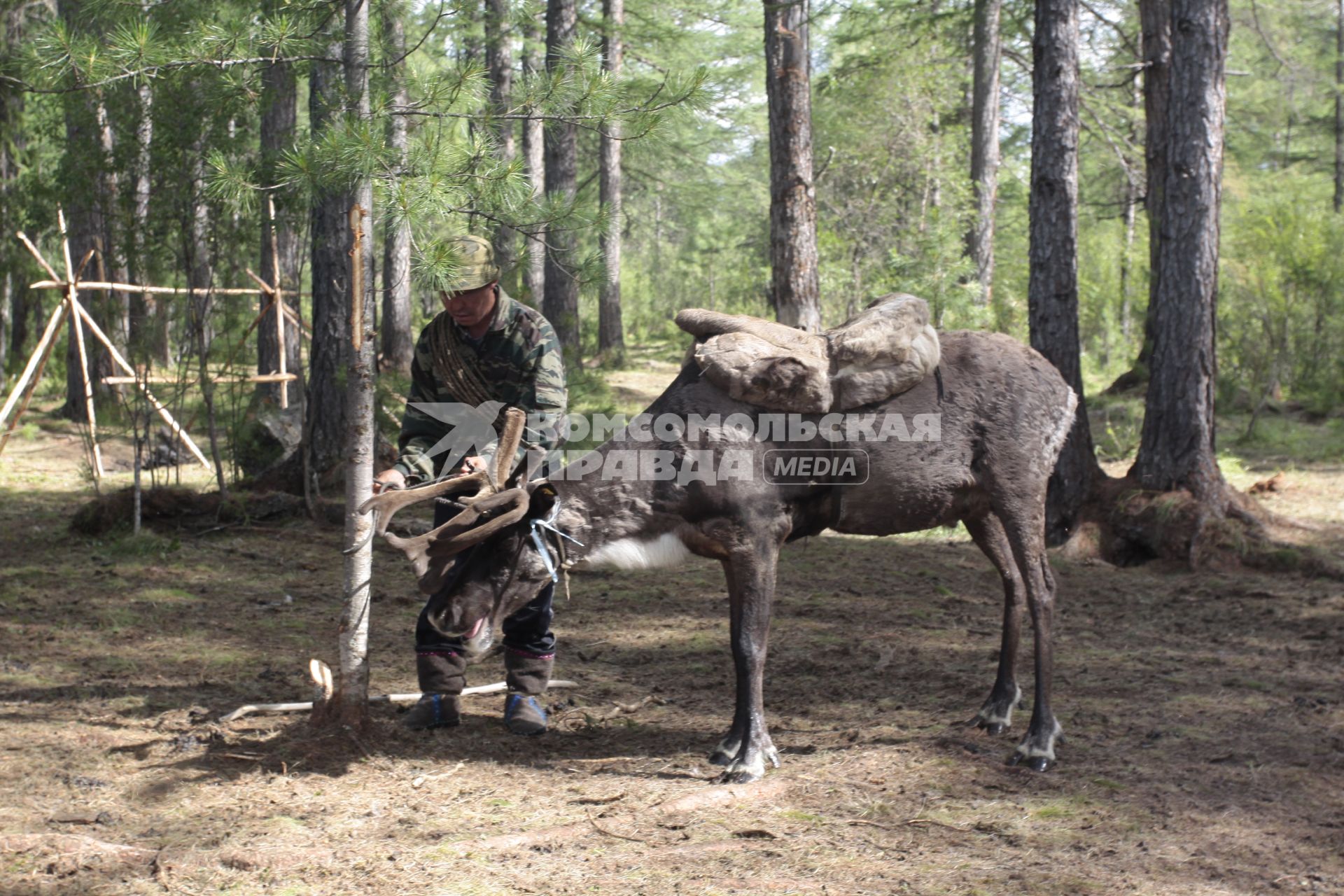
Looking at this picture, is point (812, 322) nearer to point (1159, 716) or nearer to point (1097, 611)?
point (1097, 611)

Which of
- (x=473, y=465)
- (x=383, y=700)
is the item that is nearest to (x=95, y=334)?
(x=383, y=700)

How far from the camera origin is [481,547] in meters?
4.54

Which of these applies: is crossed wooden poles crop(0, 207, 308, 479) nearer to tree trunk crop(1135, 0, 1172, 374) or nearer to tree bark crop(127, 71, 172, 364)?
tree bark crop(127, 71, 172, 364)

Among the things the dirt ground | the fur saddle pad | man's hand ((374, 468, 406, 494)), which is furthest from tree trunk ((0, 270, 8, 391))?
the fur saddle pad

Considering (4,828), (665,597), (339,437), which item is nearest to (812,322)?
(665,597)

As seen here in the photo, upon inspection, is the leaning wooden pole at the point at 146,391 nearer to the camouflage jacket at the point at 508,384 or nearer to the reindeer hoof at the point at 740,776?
the camouflage jacket at the point at 508,384

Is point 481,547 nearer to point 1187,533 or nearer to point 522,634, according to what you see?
point 522,634

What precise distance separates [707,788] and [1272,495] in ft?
27.8

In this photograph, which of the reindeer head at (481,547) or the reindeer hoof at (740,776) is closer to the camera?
the reindeer head at (481,547)

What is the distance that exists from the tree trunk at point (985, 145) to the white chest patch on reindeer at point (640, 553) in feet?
49.5

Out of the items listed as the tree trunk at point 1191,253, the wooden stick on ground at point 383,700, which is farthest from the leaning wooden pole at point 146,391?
the tree trunk at point 1191,253

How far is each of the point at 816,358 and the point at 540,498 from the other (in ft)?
4.44

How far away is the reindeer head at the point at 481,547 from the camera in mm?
4355

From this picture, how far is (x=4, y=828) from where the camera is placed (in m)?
3.83
